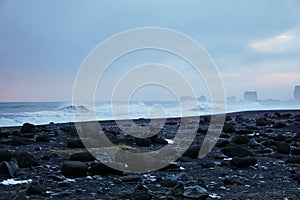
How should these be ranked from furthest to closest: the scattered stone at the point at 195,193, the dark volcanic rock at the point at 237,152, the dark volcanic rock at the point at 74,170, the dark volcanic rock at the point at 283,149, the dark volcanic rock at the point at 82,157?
the dark volcanic rock at the point at 283,149 < the dark volcanic rock at the point at 237,152 < the dark volcanic rock at the point at 82,157 < the dark volcanic rock at the point at 74,170 < the scattered stone at the point at 195,193

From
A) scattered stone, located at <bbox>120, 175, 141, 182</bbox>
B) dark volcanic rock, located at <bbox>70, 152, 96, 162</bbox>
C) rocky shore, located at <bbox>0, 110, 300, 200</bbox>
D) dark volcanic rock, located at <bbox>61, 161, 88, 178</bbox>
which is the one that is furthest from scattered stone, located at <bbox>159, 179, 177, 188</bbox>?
dark volcanic rock, located at <bbox>70, 152, 96, 162</bbox>

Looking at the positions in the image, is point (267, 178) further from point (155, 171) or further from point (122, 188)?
point (122, 188)

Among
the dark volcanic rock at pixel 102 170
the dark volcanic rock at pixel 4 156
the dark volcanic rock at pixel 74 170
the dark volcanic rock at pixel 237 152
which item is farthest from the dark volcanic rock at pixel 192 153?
the dark volcanic rock at pixel 4 156

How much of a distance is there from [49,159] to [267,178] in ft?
17.4

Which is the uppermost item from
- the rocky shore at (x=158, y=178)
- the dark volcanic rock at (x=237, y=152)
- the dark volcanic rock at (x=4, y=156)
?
the dark volcanic rock at (x=4, y=156)

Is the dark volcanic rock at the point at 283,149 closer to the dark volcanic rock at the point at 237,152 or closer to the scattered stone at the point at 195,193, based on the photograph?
Result: the dark volcanic rock at the point at 237,152

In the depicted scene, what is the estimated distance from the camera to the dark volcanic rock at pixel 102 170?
23.9 feet

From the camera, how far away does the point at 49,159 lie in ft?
29.6

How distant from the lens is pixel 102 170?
289 inches

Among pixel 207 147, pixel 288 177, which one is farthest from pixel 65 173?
pixel 207 147

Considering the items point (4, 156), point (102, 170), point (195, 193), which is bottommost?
point (195, 193)

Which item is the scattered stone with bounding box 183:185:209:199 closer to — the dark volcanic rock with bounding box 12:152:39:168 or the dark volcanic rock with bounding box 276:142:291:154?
the dark volcanic rock with bounding box 12:152:39:168

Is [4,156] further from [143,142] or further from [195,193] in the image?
[143,142]

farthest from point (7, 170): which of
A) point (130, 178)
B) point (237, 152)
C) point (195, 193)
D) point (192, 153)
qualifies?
point (237, 152)
